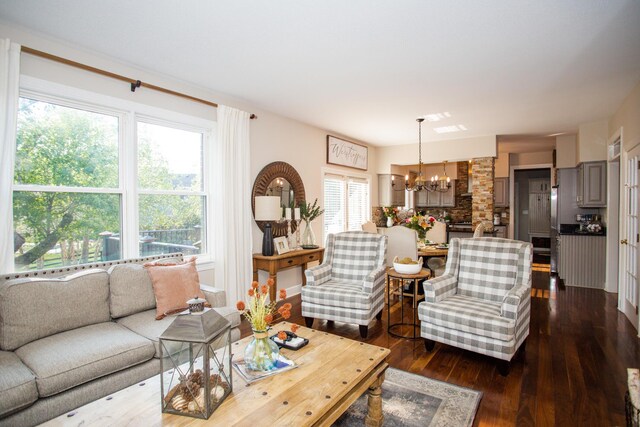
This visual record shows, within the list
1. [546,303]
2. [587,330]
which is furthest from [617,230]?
[587,330]

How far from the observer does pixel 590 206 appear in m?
5.72

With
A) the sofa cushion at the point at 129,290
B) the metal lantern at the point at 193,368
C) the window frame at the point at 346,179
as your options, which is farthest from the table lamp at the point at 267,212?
the metal lantern at the point at 193,368

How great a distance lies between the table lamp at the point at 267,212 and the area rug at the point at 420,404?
2199 millimetres

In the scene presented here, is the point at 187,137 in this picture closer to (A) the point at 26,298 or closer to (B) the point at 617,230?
(A) the point at 26,298

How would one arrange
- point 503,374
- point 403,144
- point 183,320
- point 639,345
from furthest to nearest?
point 403,144 → point 639,345 → point 503,374 → point 183,320

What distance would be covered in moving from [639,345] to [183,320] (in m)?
4.15

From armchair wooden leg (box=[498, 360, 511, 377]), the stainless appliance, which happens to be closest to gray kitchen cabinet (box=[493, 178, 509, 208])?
the stainless appliance

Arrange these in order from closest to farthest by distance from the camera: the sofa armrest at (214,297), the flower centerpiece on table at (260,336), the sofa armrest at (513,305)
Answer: the flower centerpiece on table at (260,336) < the sofa armrest at (513,305) < the sofa armrest at (214,297)

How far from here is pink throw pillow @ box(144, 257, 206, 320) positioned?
9.12 feet

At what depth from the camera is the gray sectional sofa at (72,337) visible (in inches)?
73.5

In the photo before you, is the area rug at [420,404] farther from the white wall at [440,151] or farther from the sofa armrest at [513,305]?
the white wall at [440,151]

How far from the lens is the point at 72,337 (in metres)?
2.29

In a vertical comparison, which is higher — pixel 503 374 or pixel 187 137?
pixel 187 137

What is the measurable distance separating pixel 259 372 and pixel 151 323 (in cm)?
120
